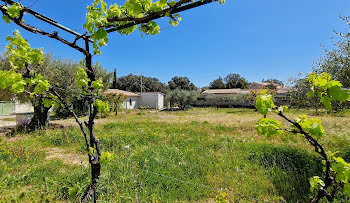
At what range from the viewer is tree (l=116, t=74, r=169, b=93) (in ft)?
159

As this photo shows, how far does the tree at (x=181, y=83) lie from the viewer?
5222 centimetres

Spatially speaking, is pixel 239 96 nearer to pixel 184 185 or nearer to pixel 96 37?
pixel 184 185

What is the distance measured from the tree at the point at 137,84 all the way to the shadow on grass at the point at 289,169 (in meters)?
44.9

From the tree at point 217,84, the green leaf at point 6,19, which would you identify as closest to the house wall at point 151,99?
the tree at point 217,84

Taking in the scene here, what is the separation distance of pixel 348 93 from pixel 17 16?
304 cm

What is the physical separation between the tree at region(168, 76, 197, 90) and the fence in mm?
36389

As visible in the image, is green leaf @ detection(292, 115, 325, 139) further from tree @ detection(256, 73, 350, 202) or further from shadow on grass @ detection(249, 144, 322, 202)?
shadow on grass @ detection(249, 144, 322, 202)

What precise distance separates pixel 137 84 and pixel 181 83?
12.8 m

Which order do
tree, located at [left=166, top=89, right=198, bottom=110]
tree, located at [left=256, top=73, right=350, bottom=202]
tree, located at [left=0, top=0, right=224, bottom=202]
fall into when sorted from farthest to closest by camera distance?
tree, located at [left=166, top=89, right=198, bottom=110] < tree, located at [left=0, top=0, right=224, bottom=202] < tree, located at [left=256, top=73, right=350, bottom=202]

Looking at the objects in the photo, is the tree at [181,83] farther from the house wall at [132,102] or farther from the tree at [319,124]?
the tree at [319,124]

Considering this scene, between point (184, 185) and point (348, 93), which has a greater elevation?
point (348, 93)

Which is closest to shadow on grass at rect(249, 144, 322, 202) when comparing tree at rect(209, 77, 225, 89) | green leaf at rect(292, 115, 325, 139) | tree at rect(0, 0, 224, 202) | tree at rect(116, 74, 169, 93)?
green leaf at rect(292, 115, 325, 139)

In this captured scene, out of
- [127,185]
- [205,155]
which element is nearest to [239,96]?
[205,155]

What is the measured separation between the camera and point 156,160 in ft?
15.2
